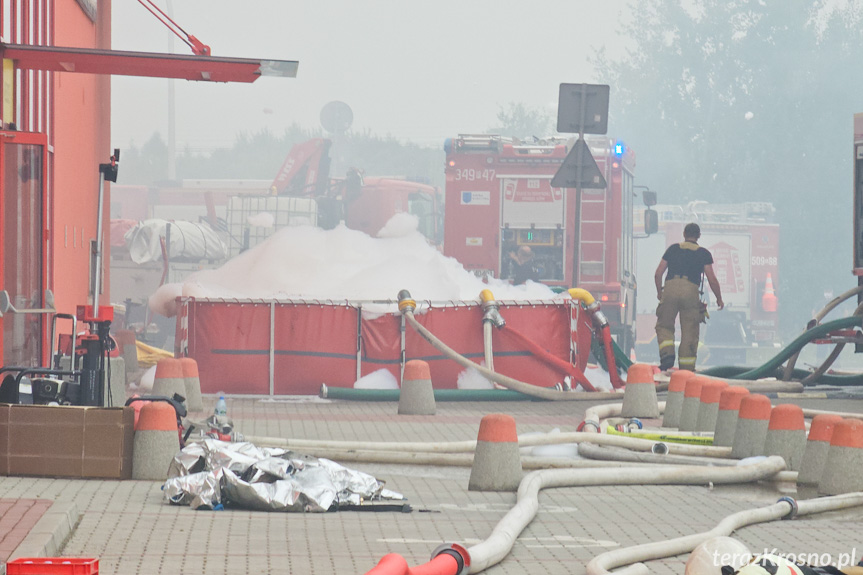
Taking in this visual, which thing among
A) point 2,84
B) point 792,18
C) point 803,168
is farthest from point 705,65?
point 2,84

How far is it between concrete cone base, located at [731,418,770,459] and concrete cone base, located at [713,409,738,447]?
1.70ft

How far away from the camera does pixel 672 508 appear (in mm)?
8258

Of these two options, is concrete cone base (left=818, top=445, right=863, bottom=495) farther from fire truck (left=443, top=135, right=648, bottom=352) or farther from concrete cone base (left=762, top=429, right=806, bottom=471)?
fire truck (left=443, top=135, right=648, bottom=352)

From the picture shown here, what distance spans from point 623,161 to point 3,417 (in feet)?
62.1

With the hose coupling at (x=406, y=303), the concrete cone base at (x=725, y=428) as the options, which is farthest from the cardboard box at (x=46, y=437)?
the hose coupling at (x=406, y=303)

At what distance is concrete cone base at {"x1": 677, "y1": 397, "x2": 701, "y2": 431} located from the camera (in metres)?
12.1

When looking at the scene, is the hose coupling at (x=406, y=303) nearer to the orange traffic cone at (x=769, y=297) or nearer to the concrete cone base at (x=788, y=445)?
the concrete cone base at (x=788, y=445)

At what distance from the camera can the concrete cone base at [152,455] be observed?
8.86 m

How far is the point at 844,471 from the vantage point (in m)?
8.54

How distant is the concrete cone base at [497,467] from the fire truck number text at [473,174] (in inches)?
675

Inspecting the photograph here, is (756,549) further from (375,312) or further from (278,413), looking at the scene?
(375,312)

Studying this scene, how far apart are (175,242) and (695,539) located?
94.8 ft

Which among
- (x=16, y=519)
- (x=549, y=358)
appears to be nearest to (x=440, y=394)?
(x=549, y=358)

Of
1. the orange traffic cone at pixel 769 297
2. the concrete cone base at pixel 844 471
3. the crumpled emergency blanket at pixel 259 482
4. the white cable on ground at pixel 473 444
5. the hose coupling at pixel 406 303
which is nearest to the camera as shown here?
the crumpled emergency blanket at pixel 259 482
